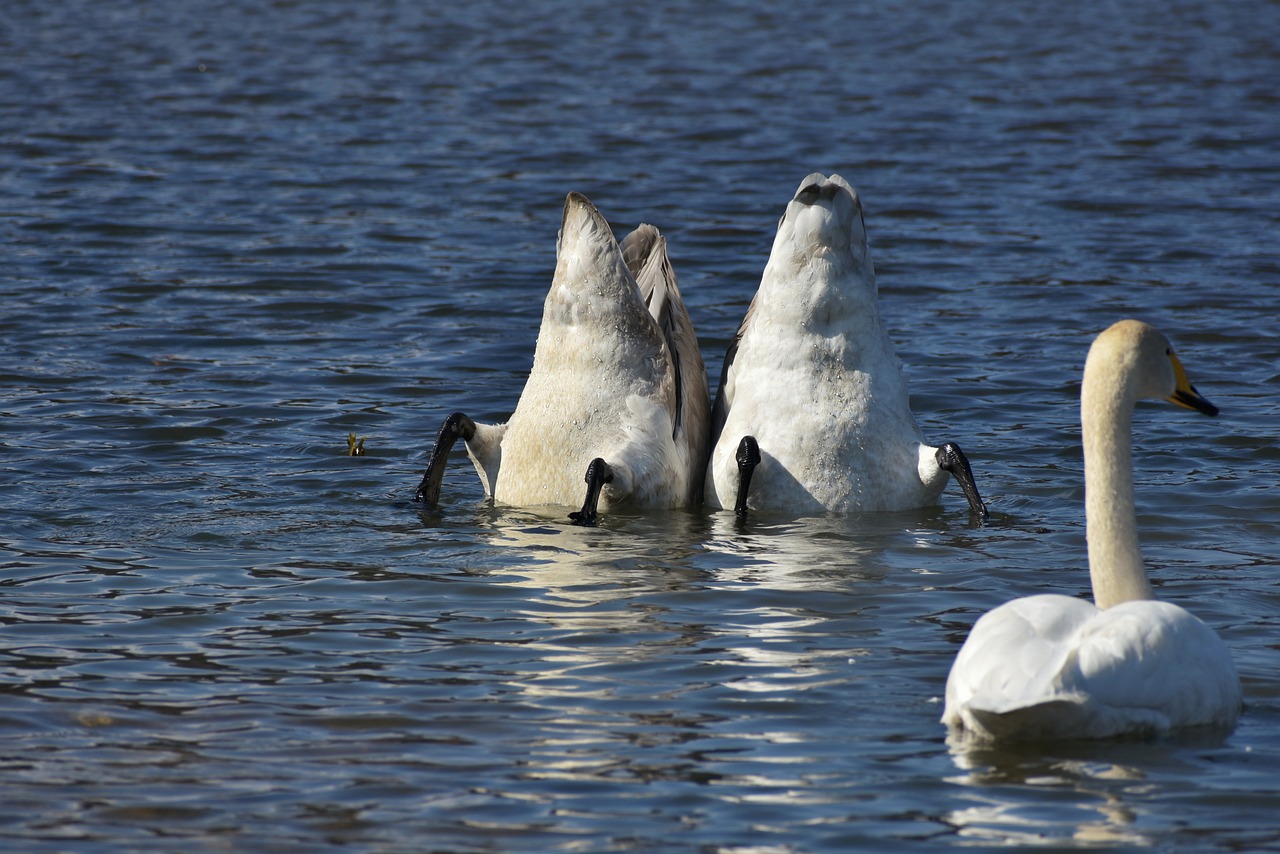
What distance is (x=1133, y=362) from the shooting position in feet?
21.5

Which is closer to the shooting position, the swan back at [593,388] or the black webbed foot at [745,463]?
the black webbed foot at [745,463]

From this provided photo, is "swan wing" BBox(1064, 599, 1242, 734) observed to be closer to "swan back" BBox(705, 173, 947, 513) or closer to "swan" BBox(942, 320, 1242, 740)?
"swan" BBox(942, 320, 1242, 740)

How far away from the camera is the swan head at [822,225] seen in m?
8.85

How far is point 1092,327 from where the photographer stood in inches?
519

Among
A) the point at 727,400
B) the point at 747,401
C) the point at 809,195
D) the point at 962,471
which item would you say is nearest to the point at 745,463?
the point at 747,401

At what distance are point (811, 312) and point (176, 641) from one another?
11.3ft

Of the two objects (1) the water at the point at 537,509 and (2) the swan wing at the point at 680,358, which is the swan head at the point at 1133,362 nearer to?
(1) the water at the point at 537,509

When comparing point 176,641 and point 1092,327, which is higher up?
point 1092,327

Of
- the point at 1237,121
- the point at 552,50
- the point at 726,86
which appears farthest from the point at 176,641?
the point at 552,50

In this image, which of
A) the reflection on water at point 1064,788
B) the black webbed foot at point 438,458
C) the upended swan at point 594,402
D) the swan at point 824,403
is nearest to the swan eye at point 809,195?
the swan at point 824,403

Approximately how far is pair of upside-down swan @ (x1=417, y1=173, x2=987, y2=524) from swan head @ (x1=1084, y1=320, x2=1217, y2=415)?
85.3 inches

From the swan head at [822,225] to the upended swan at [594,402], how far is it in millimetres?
820

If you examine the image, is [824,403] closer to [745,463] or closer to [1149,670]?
[745,463]

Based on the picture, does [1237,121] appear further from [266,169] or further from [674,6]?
[674,6]
